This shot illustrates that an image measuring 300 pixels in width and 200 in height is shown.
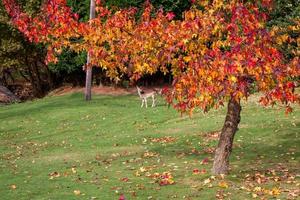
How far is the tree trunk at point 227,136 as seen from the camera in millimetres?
15109

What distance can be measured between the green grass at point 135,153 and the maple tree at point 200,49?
1.96 meters

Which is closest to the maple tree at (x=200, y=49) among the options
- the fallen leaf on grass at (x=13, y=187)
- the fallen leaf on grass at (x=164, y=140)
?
the fallen leaf on grass at (x=13, y=187)

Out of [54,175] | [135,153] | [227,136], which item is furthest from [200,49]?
[135,153]

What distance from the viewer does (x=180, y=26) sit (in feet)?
42.7

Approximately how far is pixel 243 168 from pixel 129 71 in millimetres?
5534

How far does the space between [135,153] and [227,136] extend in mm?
6772

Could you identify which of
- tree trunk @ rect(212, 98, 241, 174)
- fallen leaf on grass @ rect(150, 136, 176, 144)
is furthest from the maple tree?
fallen leaf on grass @ rect(150, 136, 176, 144)

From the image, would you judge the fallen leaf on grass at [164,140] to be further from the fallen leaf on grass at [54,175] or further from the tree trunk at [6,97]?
the tree trunk at [6,97]

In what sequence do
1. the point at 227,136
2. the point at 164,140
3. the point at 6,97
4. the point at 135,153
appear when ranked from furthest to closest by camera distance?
the point at 6,97 → the point at 164,140 → the point at 135,153 → the point at 227,136

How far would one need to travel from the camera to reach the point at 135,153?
69.7 feet

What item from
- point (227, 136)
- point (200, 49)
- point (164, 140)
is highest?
point (200, 49)

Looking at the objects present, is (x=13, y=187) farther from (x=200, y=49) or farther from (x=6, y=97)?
(x=6, y=97)

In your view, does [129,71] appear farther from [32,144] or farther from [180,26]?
[32,144]

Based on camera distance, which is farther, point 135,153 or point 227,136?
point 135,153
